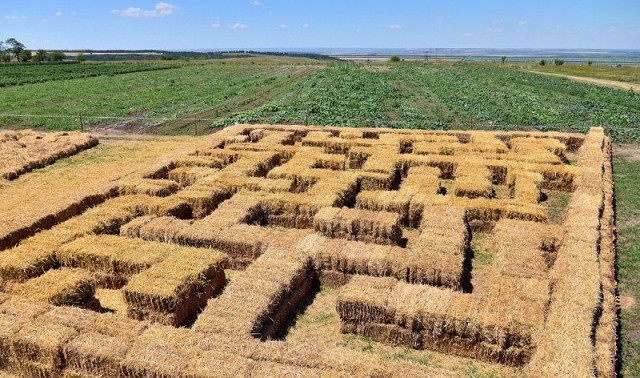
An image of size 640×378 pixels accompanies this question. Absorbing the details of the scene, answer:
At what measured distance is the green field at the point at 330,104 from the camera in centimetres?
3919

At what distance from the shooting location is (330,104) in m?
47.5

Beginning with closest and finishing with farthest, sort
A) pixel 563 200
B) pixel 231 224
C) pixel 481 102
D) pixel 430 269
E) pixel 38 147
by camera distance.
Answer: pixel 430 269 → pixel 231 224 → pixel 563 200 → pixel 38 147 → pixel 481 102

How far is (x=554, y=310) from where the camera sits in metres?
11.0

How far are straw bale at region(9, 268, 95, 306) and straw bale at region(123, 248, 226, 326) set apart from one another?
124cm

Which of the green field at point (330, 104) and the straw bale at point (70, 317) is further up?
the green field at point (330, 104)

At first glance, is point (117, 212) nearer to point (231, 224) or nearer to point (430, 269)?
point (231, 224)

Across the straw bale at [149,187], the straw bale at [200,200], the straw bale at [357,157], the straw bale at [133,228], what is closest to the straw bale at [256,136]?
the straw bale at [357,157]

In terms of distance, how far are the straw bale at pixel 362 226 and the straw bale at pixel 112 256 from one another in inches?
207

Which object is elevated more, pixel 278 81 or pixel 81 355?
pixel 278 81

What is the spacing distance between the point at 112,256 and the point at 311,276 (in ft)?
19.3

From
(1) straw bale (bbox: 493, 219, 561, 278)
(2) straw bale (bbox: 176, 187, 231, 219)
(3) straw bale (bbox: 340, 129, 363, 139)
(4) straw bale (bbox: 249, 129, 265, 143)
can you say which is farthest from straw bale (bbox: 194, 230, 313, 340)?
(4) straw bale (bbox: 249, 129, 265, 143)

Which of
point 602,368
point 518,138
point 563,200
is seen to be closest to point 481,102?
point 518,138

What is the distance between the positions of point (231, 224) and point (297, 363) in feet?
25.9

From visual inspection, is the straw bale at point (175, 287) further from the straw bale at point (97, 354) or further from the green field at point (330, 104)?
the green field at point (330, 104)
